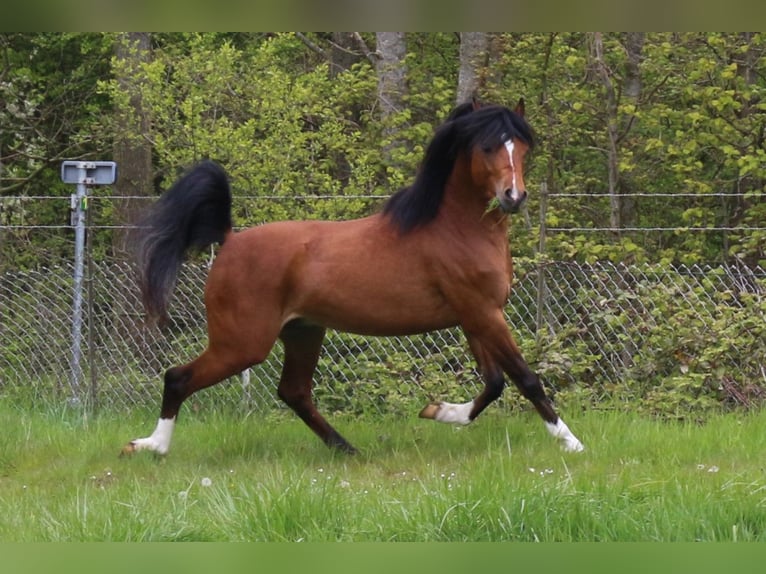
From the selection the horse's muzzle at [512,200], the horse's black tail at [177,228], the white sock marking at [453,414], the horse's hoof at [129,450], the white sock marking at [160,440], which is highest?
the horse's muzzle at [512,200]

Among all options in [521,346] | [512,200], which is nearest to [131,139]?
[521,346]

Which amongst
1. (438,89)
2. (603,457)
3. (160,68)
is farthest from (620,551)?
(438,89)

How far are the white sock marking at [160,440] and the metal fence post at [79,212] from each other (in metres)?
2.25

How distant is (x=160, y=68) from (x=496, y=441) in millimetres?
5443

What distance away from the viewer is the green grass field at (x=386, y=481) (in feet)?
11.3

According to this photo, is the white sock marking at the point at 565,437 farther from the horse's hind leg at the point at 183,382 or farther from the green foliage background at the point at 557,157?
the horse's hind leg at the point at 183,382

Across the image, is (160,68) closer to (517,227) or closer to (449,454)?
(517,227)

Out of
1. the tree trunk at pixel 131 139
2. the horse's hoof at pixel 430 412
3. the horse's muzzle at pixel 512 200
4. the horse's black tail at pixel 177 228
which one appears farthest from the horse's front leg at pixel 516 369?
the tree trunk at pixel 131 139

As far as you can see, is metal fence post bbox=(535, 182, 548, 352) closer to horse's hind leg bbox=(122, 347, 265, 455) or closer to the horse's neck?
the horse's neck

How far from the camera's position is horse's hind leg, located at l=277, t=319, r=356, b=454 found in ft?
21.7

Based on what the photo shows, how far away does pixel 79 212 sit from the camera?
8.40 meters

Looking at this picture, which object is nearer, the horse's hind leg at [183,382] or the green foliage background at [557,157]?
the horse's hind leg at [183,382]

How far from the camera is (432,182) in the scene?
6.20 metres

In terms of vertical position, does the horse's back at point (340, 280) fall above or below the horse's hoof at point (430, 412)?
above
